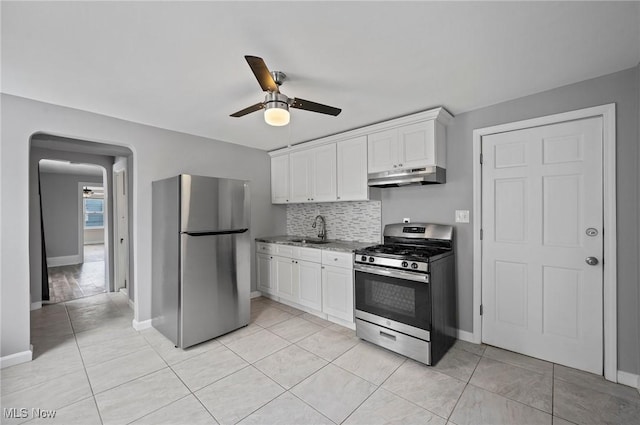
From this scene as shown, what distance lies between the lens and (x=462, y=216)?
2.81 meters

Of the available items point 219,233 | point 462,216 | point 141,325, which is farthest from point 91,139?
point 462,216

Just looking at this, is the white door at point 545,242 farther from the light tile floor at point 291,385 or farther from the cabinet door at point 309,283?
the cabinet door at point 309,283

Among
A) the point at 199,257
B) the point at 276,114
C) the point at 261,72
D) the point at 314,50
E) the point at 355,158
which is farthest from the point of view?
the point at 355,158

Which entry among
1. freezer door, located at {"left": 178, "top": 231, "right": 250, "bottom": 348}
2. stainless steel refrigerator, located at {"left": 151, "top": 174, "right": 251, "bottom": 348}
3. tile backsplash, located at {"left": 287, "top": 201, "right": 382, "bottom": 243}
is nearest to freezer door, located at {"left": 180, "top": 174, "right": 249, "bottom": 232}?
stainless steel refrigerator, located at {"left": 151, "top": 174, "right": 251, "bottom": 348}

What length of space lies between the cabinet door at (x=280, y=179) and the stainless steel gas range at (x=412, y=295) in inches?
74.3

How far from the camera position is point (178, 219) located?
2.69m

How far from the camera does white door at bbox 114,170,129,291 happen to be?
Result: 4.32 metres

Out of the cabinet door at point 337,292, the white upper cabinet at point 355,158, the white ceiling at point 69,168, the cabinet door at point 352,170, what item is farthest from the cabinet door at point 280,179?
the white ceiling at point 69,168

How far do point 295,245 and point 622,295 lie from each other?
306cm

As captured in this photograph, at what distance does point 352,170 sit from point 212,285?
2.07 m

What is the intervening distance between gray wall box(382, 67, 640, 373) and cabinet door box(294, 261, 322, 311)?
1.32 metres

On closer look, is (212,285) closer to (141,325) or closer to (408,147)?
(141,325)

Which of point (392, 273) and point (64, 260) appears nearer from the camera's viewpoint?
point (392, 273)

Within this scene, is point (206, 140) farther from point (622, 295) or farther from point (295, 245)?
point (622, 295)
